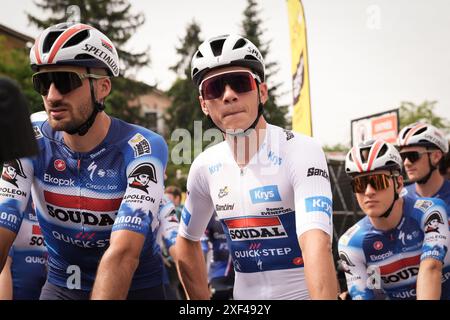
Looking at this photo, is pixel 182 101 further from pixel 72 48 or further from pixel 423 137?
pixel 72 48

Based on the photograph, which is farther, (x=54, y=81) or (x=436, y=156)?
(x=436, y=156)

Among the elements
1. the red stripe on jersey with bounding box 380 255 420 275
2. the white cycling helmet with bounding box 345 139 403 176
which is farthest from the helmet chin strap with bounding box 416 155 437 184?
the red stripe on jersey with bounding box 380 255 420 275

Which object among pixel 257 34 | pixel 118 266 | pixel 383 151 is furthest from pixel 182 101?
pixel 118 266

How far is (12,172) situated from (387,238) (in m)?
3.55

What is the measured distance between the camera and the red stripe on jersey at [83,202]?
13.4ft

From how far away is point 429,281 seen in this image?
495 cm

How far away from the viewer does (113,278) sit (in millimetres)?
3195

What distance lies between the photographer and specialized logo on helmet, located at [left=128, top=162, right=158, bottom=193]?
372 centimetres

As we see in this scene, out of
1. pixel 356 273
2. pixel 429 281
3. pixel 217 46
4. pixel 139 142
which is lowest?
pixel 429 281

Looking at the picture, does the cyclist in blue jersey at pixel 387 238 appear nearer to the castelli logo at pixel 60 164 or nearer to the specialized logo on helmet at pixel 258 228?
the specialized logo on helmet at pixel 258 228

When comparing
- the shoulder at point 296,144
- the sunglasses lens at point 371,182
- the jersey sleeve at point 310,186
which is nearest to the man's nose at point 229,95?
the shoulder at point 296,144

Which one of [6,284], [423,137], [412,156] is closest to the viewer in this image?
[6,284]

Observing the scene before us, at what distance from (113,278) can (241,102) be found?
1.59 m

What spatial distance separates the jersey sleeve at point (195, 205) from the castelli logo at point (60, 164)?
3.07 feet
